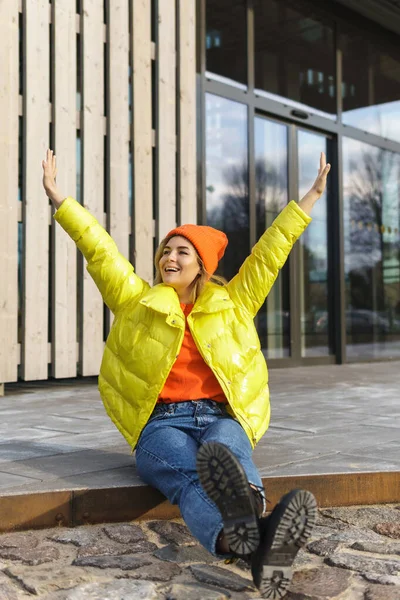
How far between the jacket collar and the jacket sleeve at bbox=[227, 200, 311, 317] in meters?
0.10

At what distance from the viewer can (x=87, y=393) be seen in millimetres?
7668

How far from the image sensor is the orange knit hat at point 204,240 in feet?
11.4

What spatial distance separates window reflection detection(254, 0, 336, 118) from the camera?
1062 cm

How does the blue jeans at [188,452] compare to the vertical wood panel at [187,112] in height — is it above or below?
below

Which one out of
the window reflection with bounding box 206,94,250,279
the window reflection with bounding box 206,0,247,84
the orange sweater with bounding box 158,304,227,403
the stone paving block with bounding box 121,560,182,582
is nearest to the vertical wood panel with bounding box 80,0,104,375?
the window reflection with bounding box 206,94,250,279

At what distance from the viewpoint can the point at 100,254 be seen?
3.54 meters

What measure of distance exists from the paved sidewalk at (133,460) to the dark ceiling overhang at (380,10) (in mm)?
7079

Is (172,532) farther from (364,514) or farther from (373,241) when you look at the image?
(373,241)

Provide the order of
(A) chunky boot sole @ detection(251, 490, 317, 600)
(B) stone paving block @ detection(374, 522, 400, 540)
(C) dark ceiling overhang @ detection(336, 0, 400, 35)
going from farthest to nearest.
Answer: (C) dark ceiling overhang @ detection(336, 0, 400, 35) < (B) stone paving block @ detection(374, 522, 400, 540) < (A) chunky boot sole @ detection(251, 490, 317, 600)

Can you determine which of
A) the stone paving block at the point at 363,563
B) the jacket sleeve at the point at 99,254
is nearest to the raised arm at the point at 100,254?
the jacket sleeve at the point at 99,254

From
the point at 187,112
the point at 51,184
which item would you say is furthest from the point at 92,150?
the point at 51,184

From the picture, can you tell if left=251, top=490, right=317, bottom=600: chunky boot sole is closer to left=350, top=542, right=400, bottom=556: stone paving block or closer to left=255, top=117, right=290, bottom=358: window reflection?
left=350, top=542, right=400, bottom=556: stone paving block

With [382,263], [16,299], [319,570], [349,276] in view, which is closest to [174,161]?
[16,299]

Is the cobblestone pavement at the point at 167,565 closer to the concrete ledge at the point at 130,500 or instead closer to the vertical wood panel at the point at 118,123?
the concrete ledge at the point at 130,500
